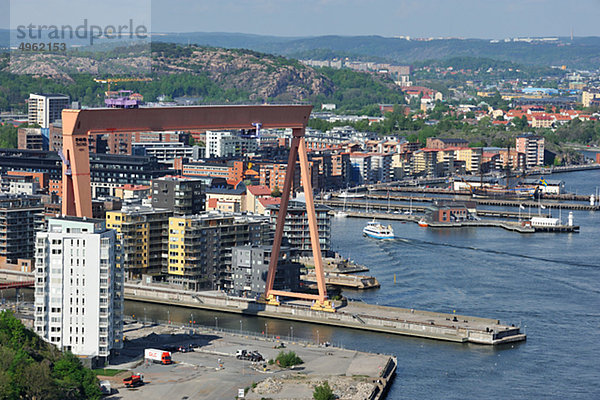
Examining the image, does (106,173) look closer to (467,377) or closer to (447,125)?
(467,377)

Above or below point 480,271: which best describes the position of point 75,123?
above

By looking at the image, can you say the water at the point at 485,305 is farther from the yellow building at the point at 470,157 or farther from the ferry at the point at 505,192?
the yellow building at the point at 470,157

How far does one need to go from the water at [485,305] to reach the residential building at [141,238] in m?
1.54

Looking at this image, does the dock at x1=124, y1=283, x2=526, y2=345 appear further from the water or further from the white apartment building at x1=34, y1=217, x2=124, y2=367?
the white apartment building at x1=34, y1=217, x2=124, y2=367

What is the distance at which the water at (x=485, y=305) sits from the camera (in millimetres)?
19562

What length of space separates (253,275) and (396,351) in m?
4.41

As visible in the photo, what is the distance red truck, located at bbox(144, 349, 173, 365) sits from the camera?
19.6 meters

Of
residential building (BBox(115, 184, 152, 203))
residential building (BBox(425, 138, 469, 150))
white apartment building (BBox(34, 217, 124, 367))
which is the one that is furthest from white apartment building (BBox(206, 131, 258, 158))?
white apartment building (BBox(34, 217, 124, 367))

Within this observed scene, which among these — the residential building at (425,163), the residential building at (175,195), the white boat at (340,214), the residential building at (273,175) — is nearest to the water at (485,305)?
the white boat at (340,214)

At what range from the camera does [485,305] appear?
81.6 feet

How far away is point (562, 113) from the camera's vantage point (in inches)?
3381

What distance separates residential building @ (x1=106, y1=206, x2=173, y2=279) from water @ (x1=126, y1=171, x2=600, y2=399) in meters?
1.54

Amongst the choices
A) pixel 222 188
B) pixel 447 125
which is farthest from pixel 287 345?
pixel 447 125

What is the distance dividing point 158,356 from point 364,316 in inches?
187
